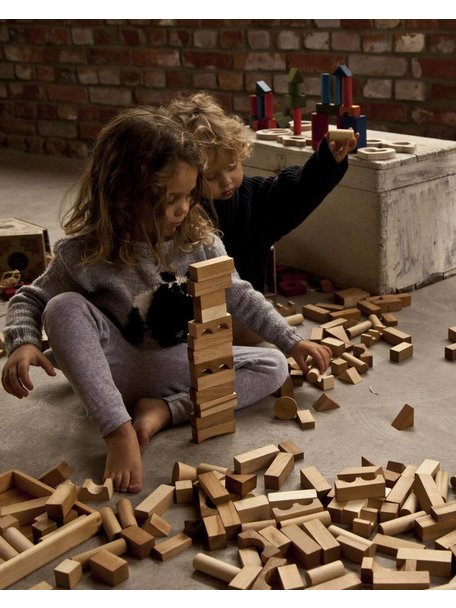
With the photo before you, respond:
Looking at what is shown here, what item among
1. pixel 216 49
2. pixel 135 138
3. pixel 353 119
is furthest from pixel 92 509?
pixel 216 49

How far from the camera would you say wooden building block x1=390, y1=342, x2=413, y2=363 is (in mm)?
2418

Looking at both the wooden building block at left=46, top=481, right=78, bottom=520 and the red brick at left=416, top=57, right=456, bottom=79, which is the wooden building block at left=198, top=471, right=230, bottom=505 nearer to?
the wooden building block at left=46, top=481, right=78, bottom=520

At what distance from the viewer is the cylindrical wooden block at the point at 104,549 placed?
5.18 ft

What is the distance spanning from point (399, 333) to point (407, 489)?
85 centimetres

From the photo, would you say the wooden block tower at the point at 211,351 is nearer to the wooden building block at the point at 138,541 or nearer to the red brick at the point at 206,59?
the wooden building block at the point at 138,541

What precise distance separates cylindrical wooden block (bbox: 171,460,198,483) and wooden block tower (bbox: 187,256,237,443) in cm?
16

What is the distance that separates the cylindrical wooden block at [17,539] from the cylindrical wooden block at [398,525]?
2.24 ft

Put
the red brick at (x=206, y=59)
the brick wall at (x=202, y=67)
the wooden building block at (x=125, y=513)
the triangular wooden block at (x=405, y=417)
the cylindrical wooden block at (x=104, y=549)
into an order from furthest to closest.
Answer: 1. the red brick at (x=206, y=59)
2. the brick wall at (x=202, y=67)
3. the triangular wooden block at (x=405, y=417)
4. the wooden building block at (x=125, y=513)
5. the cylindrical wooden block at (x=104, y=549)

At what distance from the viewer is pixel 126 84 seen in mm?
4965

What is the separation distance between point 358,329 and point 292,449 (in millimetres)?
763

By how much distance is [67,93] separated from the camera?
5242 millimetres

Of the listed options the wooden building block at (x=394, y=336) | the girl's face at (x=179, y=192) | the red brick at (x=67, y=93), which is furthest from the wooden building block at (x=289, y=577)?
the red brick at (x=67, y=93)

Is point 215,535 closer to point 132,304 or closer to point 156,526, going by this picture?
point 156,526

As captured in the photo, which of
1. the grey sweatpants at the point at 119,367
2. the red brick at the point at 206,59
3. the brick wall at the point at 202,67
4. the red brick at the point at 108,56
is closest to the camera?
the grey sweatpants at the point at 119,367
